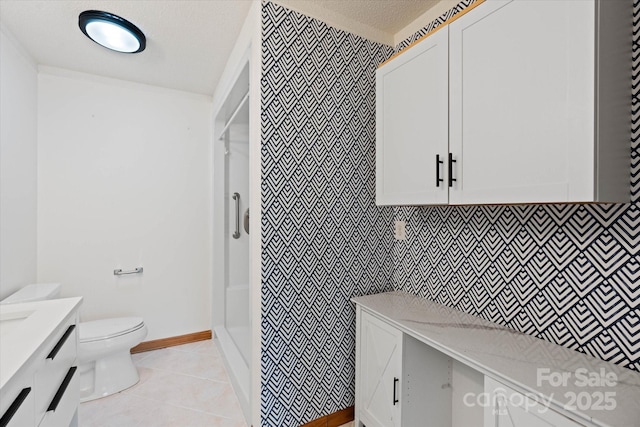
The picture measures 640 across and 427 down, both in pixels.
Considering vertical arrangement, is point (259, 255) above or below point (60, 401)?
above

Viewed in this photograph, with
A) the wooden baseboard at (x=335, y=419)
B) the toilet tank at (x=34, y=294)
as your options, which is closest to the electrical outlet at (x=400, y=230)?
the wooden baseboard at (x=335, y=419)

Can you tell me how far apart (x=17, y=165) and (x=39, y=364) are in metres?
1.66

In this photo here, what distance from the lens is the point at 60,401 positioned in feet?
4.02

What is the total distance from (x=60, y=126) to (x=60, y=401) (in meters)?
2.12

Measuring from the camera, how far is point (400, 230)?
75.7 inches

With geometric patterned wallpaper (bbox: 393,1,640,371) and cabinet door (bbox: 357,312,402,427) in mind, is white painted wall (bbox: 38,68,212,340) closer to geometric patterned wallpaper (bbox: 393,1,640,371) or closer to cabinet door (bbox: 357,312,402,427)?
cabinet door (bbox: 357,312,402,427)

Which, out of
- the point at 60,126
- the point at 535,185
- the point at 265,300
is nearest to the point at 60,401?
the point at 265,300

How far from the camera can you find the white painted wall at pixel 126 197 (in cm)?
238

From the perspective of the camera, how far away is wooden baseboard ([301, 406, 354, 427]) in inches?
67.0

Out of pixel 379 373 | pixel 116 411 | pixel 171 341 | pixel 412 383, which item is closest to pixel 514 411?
pixel 412 383

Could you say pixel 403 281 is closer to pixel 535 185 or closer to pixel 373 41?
pixel 535 185

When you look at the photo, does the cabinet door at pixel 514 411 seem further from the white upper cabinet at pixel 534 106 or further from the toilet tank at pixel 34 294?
the toilet tank at pixel 34 294

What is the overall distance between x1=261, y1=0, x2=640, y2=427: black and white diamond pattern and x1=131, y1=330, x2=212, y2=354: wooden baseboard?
1591 mm

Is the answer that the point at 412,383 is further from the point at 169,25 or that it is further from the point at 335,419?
the point at 169,25
